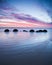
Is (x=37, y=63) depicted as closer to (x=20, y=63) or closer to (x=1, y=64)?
(x=20, y=63)

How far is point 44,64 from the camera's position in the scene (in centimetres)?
483

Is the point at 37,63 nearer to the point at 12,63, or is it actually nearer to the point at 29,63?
the point at 29,63

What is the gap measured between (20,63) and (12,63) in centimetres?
35

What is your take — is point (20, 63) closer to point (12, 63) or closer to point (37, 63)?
point (12, 63)

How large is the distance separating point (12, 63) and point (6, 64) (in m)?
0.29

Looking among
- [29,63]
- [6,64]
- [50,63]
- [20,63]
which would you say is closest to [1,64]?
[6,64]

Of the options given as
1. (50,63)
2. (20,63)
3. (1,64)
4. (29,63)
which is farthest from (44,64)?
(1,64)

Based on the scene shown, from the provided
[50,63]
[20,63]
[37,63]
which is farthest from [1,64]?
[50,63]

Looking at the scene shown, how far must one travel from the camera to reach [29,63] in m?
4.96

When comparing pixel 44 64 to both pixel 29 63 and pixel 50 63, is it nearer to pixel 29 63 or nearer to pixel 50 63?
pixel 50 63

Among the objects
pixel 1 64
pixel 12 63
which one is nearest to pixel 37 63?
pixel 12 63

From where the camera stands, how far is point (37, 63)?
4957 mm

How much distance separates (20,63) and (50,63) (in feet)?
4.35

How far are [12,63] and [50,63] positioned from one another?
1.68 meters
